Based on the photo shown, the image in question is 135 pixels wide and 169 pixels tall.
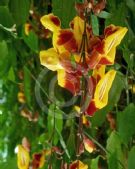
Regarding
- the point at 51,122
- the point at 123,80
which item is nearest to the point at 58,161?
the point at 51,122

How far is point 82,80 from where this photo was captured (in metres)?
0.47

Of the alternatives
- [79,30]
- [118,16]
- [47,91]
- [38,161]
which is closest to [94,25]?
[79,30]

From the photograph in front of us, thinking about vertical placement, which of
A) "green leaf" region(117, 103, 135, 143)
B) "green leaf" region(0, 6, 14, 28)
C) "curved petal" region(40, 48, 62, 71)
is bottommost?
"green leaf" region(117, 103, 135, 143)

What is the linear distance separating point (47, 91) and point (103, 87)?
425mm

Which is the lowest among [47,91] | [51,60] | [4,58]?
[47,91]

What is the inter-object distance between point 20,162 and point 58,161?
0.16 metres

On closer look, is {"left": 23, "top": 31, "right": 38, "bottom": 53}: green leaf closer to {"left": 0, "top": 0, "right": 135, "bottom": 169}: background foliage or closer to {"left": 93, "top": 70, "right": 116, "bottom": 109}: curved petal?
{"left": 0, "top": 0, "right": 135, "bottom": 169}: background foliage

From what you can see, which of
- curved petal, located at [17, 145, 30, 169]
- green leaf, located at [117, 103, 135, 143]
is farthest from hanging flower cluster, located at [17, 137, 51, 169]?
green leaf, located at [117, 103, 135, 143]

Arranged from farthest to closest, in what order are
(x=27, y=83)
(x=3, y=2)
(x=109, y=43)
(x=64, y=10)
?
(x=27, y=83)
(x=3, y=2)
(x=64, y=10)
(x=109, y=43)

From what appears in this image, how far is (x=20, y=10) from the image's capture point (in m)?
0.63

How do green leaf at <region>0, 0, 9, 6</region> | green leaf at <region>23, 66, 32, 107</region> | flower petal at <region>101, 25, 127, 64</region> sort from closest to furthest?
flower petal at <region>101, 25, 127, 64</region> → green leaf at <region>0, 0, 9, 6</region> → green leaf at <region>23, 66, 32, 107</region>

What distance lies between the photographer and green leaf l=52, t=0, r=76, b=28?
566 mm

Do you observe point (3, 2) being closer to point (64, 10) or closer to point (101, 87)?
point (64, 10)

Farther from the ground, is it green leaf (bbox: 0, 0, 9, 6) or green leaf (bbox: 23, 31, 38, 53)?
green leaf (bbox: 0, 0, 9, 6)
